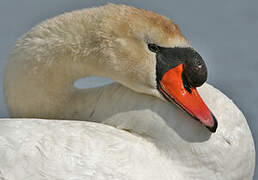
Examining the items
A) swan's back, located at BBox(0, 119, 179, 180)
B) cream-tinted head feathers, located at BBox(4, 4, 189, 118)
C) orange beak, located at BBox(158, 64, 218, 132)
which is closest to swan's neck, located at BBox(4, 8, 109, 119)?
cream-tinted head feathers, located at BBox(4, 4, 189, 118)

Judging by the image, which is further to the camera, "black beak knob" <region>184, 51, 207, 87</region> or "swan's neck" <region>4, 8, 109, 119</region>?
"swan's neck" <region>4, 8, 109, 119</region>

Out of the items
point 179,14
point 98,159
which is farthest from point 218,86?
point 98,159

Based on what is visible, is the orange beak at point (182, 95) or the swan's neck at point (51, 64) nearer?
the orange beak at point (182, 95)

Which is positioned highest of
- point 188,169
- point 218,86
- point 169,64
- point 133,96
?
point 169,64

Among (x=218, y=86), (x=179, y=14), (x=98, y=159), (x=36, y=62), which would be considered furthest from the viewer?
(x=179, y=14)

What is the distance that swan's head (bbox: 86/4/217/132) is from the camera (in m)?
2.80

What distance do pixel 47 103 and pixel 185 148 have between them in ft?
2.38

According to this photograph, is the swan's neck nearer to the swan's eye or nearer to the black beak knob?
the swan's eye

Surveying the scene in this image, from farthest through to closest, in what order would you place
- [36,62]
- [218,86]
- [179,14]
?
[179,14] < [218,86] < [36,62]

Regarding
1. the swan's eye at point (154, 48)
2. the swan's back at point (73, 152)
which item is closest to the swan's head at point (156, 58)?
the swan's eye at point (154, 48)

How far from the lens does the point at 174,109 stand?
9.64 feet

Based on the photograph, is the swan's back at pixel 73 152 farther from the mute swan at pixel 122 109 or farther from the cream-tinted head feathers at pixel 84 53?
the cream-tinted head feathers at pixel 84 53

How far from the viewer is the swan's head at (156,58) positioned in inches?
110

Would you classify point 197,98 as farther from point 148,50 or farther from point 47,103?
point 47,103
